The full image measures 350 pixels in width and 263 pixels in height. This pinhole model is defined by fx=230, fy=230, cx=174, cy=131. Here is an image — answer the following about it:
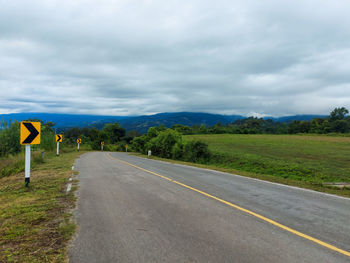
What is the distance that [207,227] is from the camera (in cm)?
472

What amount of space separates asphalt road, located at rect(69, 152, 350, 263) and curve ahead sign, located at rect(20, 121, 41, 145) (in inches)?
116

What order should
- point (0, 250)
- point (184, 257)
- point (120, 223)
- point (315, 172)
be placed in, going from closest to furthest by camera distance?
point (184, 257)
point (0, 250)
point (120, 223)
point (315, 172)

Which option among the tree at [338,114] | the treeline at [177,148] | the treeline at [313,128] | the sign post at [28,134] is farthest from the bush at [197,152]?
the tree at [338,114]

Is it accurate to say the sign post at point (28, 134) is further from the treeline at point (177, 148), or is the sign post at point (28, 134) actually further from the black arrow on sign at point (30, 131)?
the treeline at point (177, 148)

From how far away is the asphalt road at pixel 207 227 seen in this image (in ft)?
12.0

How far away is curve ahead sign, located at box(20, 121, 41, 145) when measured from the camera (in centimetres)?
841

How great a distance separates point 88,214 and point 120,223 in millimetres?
1102

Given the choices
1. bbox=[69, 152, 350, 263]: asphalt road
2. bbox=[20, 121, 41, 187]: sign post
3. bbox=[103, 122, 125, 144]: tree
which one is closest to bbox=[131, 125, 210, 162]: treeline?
bbox=[69, 152, 350, 263]: asphalt road

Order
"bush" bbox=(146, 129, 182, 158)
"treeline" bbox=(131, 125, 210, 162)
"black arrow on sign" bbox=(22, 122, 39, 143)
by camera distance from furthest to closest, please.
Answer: "bush" bbox=(146, 129, 182, 158) → "treeline" bbox=(131, 125, 210, 162) → "black arrow on sign" bbox=(22, 122, 39, 143)

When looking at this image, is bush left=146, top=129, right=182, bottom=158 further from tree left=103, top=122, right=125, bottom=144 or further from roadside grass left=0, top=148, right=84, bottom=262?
tree left=103, top=122, right=125, bottom=144

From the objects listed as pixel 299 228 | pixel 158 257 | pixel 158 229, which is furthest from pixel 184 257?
pixel 299 228

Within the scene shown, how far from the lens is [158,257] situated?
3.58m

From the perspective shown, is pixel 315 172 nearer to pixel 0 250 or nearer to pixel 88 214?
pixel 88 214

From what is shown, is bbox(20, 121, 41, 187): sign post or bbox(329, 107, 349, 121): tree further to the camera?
bbox(329, 107, 349, 121): tree
